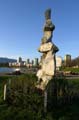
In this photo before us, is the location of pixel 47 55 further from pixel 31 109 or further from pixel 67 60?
pixel 67 60

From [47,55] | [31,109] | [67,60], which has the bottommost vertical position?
[31,109]

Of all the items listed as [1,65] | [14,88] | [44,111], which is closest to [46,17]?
[14,88]

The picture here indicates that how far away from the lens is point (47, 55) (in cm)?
1518

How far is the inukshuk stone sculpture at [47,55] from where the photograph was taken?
1490cm

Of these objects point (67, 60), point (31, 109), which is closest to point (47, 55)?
point (31, 109)

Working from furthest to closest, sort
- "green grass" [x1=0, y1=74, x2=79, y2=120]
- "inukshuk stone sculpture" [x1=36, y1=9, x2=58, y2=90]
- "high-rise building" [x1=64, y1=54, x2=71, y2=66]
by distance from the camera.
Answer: "high-rise building" [x1=64, y1=54, x2=71, y2=66] < "inukshuk stone sculpture" [x1=36, y1=9, x2=58, y2=90] < "green grass" [x1=0, y1=74, x2=79, y2=120]

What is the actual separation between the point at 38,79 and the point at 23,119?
445 centimetres

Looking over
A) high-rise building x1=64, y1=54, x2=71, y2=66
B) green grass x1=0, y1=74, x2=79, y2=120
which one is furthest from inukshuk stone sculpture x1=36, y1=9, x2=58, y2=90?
high-rise building x1=64, y1=54, x2=71, y2=66

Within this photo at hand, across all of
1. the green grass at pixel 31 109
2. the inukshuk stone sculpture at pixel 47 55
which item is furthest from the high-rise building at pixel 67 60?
the green grass at pixel 31 109

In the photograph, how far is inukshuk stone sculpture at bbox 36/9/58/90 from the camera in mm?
14898

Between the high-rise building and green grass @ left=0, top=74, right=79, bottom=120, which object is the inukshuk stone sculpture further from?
the high-rise building

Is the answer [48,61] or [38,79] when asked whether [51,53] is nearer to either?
[48,61]

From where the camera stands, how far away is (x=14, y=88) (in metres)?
14.0

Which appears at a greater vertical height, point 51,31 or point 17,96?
point 51,31
